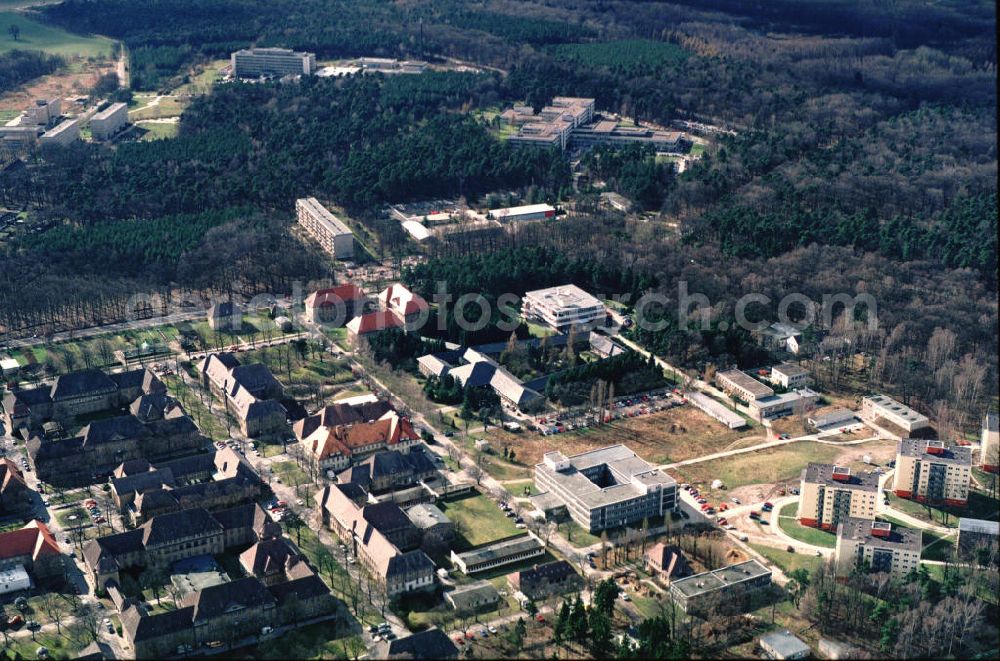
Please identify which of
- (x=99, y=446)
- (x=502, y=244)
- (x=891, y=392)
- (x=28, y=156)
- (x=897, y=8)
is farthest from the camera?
(x=897, y=8)

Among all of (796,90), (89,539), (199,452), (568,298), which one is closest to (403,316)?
(568,298)

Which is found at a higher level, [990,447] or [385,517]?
[990,447]

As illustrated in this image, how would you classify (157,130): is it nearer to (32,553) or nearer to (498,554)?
(32,553)

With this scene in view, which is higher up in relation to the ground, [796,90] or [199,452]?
[796,90]

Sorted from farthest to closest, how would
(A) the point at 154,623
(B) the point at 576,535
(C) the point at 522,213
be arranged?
(C) the point at 522,213 < (B) the point at 576,535 < (A) the point at 154,623

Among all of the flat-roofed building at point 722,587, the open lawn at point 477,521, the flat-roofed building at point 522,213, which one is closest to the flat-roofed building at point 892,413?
the flat-roofed building at point 722,587

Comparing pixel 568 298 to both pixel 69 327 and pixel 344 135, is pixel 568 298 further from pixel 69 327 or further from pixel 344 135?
pixel 344 135

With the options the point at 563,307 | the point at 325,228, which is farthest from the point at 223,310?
the point at 563,307

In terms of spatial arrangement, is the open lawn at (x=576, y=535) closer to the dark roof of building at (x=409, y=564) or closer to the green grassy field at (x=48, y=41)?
A: the dark roof of building at (x=409, y=564)

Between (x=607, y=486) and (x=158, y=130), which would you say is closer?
(x=607, y=486)
